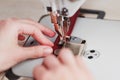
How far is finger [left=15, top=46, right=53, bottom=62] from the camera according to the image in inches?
32.8

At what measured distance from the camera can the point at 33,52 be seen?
2.76 feet

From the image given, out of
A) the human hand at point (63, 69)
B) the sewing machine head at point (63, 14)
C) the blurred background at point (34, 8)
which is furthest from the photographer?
the blurred background at point (34, 8)

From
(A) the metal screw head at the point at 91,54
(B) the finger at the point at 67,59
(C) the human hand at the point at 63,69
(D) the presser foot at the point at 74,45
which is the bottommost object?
(A) the metal screw head at the point at 91,54

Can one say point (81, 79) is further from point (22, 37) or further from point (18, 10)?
point (18, 10)

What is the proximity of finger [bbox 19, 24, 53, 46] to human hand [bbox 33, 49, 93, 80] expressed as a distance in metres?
0.24

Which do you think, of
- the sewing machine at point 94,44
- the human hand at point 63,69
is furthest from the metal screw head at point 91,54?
the human hand at point 63,69

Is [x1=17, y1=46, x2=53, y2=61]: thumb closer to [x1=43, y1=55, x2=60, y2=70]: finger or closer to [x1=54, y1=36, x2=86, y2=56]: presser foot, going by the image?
[x1=54, y1=36, x2=86, y2=56]: presser foot

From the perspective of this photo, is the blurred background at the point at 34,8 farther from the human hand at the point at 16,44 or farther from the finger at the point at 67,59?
the finger at the point at 67,59

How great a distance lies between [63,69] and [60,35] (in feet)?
0.92

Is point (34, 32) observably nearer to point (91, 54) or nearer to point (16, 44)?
point (16, 44)

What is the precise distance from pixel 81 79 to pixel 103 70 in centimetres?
23

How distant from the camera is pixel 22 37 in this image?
947 millimetres

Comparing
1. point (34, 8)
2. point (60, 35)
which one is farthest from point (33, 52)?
point (34, 8)

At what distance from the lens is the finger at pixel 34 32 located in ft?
2.89
